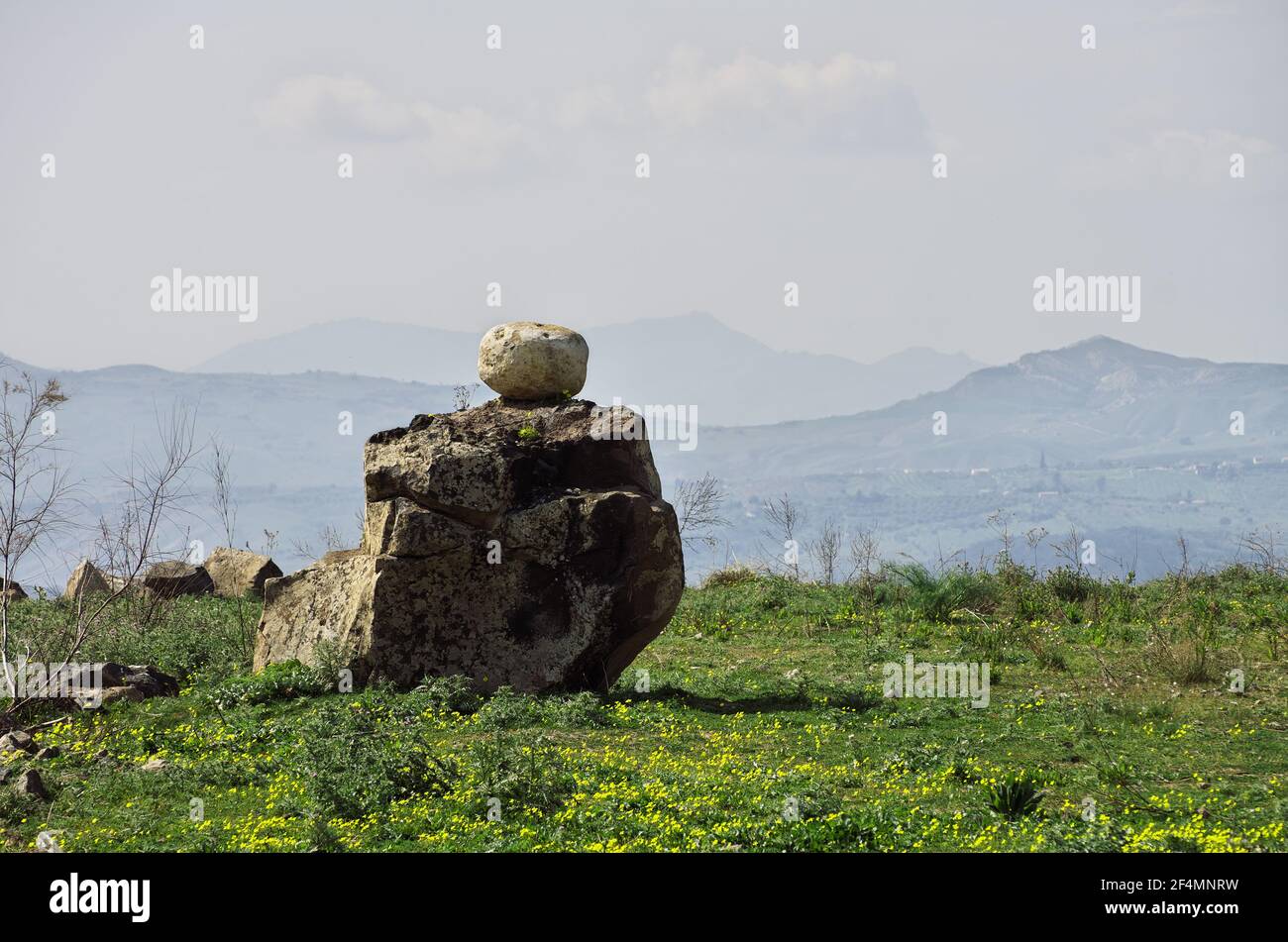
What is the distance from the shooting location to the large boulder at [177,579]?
23.7 metres

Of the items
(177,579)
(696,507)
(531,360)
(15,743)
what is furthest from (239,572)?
(15,743)

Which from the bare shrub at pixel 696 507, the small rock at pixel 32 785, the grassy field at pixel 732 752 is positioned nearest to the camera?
the grassy field at pixel 732 752

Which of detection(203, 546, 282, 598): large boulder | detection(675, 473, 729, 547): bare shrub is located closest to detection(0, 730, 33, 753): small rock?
detection(203, 546, 282, 598): large boulder

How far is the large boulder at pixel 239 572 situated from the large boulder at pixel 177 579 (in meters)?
0.21

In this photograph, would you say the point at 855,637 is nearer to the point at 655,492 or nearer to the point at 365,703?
the point at 655,492

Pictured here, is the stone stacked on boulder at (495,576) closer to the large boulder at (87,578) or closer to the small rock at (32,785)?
the small rock at (32,785)

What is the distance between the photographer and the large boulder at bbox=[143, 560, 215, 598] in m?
23.7

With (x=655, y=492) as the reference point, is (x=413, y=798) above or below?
below

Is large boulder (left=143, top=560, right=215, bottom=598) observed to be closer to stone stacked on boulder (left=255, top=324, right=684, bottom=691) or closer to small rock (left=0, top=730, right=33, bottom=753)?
stone stacked on boulder (left=255, top=324, right=684, bottom=691)

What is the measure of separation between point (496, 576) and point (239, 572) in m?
11.1

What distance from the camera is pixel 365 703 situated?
1380cm

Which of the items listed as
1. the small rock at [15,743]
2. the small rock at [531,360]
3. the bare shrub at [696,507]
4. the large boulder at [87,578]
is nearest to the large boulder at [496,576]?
the small rock at [531,360]
